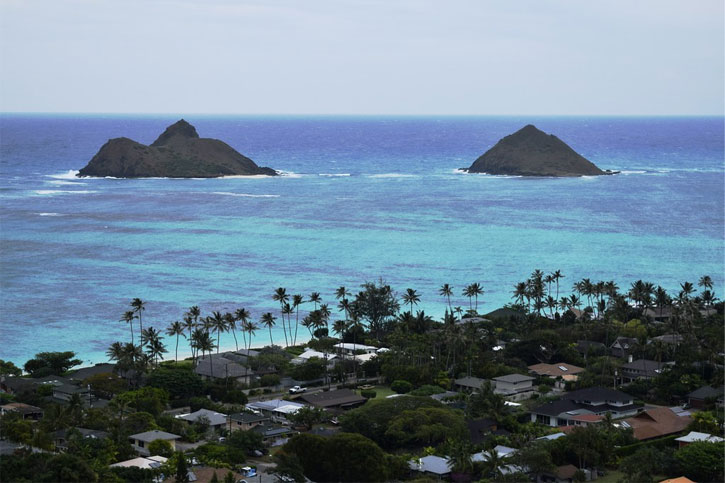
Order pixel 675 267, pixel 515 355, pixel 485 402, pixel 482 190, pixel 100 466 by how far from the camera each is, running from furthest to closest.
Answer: pixel 482 190, pixel 675 267, pixel 515 355, pixel 485 402, pixel 100 466

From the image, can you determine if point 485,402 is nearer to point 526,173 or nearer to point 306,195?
point 306,195

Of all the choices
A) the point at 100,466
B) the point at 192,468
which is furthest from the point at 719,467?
the point at 100,466

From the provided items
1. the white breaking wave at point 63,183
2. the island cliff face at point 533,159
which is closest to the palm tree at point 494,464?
the white breaking wave at point 63,183

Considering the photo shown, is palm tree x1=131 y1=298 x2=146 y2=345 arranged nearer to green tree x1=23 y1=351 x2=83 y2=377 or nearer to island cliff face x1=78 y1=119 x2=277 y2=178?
green tree x1=23 y1=351 x2=83 y2=377

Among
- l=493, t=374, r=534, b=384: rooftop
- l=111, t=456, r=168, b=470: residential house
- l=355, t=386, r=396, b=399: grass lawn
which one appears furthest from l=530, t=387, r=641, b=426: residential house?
l=111, t=456, r=168, b=470: residential house

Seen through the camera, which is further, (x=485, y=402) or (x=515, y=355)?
(x=515, y=355)

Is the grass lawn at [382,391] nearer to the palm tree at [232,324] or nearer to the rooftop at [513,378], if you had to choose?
the rooftop at [513,378]

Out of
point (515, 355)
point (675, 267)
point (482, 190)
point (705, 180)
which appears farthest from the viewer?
point (705, 180)
